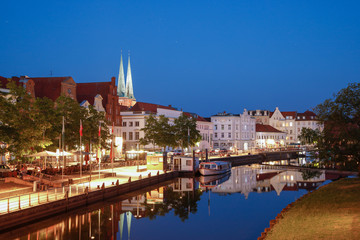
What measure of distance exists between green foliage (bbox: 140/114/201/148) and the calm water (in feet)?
82.3

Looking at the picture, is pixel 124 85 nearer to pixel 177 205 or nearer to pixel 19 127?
pixel 19 127

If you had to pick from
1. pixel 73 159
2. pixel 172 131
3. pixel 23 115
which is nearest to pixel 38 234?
pixel 23 115

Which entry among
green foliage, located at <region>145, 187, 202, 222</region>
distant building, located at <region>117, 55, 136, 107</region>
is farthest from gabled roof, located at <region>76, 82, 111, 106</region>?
distant building, located at <region>117, 55, 136, 107</region>

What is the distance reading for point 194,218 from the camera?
126 feet

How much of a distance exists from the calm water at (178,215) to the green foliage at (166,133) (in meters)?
25.1

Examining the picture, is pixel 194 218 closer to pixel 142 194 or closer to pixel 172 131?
pixel 142 194

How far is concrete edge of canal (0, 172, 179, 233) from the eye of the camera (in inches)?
1112

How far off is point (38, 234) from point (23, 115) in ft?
64.0

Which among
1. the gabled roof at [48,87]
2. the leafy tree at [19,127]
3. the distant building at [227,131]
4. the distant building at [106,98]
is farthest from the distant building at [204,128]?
the leafy tree at [19,127]

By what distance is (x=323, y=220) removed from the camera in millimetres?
25375

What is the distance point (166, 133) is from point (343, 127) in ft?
159

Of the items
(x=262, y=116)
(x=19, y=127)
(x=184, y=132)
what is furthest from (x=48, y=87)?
(x=262, y=116)

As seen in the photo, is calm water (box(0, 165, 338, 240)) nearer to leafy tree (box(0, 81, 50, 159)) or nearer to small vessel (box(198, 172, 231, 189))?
small vessel (box(198, 172, 231, 189))

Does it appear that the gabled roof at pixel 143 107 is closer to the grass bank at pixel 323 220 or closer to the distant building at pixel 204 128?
the distant building at pixel 204 128
